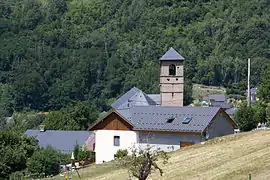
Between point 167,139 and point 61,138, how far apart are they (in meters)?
25.1

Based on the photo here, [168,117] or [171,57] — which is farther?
[171,57]

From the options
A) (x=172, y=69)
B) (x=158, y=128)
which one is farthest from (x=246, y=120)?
(x=172, y=69)

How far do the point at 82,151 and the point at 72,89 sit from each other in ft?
324

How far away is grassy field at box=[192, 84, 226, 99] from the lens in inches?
4889

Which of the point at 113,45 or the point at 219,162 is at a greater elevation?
the point at 113,45

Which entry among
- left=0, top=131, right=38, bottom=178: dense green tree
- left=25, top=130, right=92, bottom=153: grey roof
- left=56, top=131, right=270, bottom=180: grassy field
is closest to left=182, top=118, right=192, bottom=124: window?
left=56, top=131, right=270, bottom=180: grassy field

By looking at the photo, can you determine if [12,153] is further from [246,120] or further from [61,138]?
[61,138]

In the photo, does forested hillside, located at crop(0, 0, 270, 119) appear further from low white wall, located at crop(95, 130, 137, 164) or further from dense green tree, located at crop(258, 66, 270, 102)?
low white wall, located at crop(95, 130, 137, 164)

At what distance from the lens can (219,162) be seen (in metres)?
27.0

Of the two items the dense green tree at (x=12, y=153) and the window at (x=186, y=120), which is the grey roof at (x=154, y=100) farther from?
the dense green tree at (x=12, y=153)

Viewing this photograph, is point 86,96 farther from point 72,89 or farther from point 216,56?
point 216,56

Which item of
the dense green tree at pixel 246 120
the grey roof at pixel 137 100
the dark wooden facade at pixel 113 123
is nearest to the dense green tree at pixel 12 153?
the dark wooden facade at pixel 113 123

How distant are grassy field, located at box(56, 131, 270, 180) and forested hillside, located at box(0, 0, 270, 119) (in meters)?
82.3

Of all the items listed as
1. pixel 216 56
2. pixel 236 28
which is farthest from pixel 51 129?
pixel 236 28
